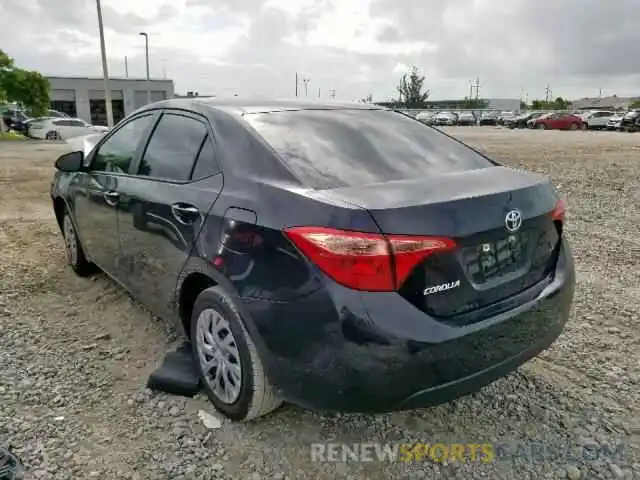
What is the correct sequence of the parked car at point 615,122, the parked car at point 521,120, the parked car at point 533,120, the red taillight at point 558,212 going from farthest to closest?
the parked car at point 521,120 → the parked car at point 533,120 → the parked car at point 615,122 → the red taillight at point 558,212

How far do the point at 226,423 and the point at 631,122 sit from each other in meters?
37.8

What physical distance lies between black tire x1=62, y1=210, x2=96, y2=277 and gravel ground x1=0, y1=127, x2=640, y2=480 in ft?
0.89

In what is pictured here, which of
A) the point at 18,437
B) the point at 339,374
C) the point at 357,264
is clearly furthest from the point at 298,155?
the point at 18,437

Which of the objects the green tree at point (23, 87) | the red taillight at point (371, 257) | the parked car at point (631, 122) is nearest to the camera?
the red taillight at point (371, 257)

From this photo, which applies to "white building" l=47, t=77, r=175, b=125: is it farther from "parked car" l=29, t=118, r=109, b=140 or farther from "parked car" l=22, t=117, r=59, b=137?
"parked car" l=29, t=118, r=109, b=140

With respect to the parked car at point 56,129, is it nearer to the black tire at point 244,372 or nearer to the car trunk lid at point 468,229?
the black tire at point 244,372

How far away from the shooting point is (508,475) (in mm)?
2346

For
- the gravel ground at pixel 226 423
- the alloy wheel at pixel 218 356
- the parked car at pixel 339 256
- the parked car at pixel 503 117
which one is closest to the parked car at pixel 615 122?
the parked car at pixel 503 117

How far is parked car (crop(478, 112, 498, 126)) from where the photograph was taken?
50.5m

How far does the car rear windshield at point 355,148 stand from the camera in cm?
250

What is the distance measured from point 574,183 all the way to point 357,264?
8.96 meters

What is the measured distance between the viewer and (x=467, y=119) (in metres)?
49.8

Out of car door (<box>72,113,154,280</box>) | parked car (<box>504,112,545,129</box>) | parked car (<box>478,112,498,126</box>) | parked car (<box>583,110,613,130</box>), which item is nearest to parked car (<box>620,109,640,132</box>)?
parked car (<box>583,110,613,130</box>)

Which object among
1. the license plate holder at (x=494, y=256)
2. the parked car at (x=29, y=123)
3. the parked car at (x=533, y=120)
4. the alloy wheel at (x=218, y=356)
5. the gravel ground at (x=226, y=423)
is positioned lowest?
the gravel ground at (x=226, y=423)
